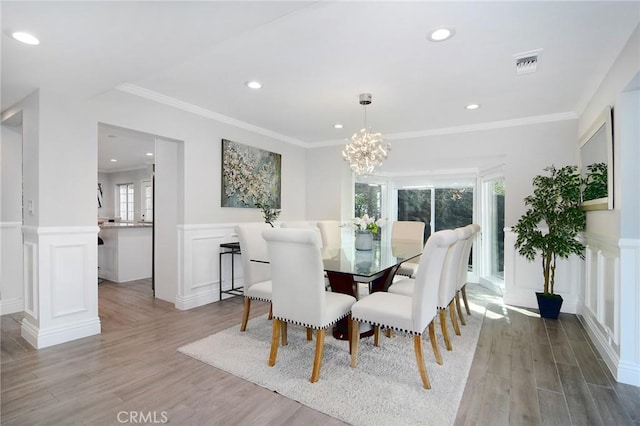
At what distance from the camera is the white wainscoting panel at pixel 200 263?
3.86 m

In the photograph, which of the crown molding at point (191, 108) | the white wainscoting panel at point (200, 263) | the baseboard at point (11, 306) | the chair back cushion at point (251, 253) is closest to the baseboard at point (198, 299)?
the white wainscoting panel at point (200, 263)

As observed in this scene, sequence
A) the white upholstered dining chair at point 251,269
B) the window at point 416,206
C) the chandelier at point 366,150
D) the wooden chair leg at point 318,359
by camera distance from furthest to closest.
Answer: the window at point 416,206 < the chandelier at point 366,150 < the white upholstered dining chair at point 251,269 < the wooden chair leg at point 318,359

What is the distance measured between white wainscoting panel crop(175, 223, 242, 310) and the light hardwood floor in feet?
2.21

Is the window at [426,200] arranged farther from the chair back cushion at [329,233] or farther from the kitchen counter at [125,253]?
the kitchen counter at [125,253]

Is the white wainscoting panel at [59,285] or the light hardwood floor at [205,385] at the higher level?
the white wainscoting panel at [59,285]

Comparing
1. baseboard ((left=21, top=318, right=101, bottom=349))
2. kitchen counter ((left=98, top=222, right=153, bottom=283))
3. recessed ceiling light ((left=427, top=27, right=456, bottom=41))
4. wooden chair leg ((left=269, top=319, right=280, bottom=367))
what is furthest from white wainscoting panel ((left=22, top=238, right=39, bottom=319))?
recessed ceiling light ((left=427, top=27, right=456, bottom=41))

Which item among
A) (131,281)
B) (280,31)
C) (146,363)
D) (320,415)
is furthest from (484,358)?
(131,281)

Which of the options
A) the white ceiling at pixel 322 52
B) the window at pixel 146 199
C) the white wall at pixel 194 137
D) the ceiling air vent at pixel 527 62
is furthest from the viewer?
the window at pixel 146 199

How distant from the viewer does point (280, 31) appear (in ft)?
7.21

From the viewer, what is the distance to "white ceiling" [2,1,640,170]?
1.77m

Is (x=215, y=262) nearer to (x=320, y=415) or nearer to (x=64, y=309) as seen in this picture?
(x=64, y=309)

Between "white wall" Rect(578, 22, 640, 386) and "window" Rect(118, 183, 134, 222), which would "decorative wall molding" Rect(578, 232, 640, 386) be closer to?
"white wall" Rect(578, 22, 640, 386)

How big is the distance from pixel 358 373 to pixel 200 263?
2541mm

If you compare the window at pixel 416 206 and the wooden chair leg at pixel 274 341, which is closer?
the wooden chair leg at pixel 274 341
